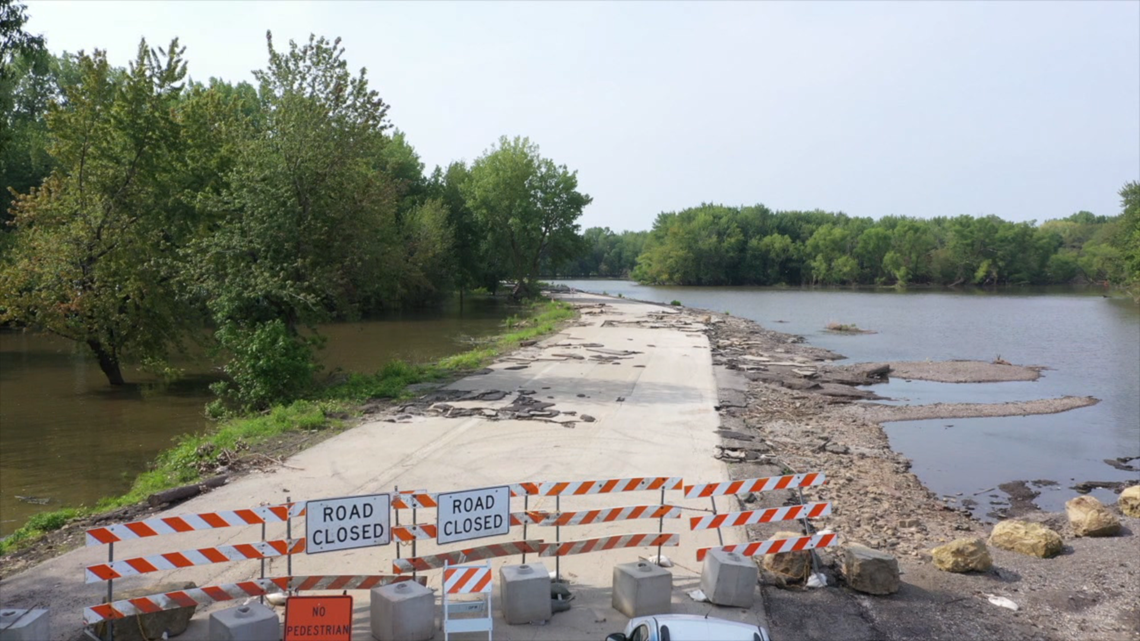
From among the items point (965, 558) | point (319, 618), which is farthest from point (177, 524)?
point (965, 558)

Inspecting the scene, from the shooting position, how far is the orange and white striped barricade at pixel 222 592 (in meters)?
6.99

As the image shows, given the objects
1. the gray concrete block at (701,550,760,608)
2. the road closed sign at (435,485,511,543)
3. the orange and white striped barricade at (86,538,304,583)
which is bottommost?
the gray concrete block at (701,550,760,608)

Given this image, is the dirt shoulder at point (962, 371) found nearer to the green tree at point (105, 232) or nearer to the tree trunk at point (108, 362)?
the green tree at point (105, 232)

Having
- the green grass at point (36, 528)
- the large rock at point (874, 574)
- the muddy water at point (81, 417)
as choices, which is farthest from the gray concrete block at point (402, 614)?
the muddy water at point (81, 417)

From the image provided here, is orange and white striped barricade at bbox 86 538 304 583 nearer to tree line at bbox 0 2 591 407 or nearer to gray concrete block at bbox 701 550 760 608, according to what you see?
gray concrete block at bbox 701 550 760 608

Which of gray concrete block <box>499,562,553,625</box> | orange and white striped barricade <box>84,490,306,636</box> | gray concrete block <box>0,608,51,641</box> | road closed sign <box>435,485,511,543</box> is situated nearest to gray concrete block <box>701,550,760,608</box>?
gray concrete block <box>499,562,553,625</box>

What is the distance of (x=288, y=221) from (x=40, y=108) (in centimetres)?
4648

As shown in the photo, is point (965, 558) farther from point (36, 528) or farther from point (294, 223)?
point (294, 223)

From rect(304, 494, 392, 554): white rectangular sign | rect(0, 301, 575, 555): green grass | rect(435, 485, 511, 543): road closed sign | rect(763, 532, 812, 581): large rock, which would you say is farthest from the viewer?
rect(0, 301, 575, 555): green grass

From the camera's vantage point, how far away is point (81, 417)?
68.2ft

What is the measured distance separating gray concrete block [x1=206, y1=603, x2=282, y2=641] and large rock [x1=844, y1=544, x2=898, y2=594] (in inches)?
230

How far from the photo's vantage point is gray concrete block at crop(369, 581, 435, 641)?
7.16 meters

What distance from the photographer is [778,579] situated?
9.06 m

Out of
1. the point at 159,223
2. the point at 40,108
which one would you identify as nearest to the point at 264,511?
the point at 159,223
